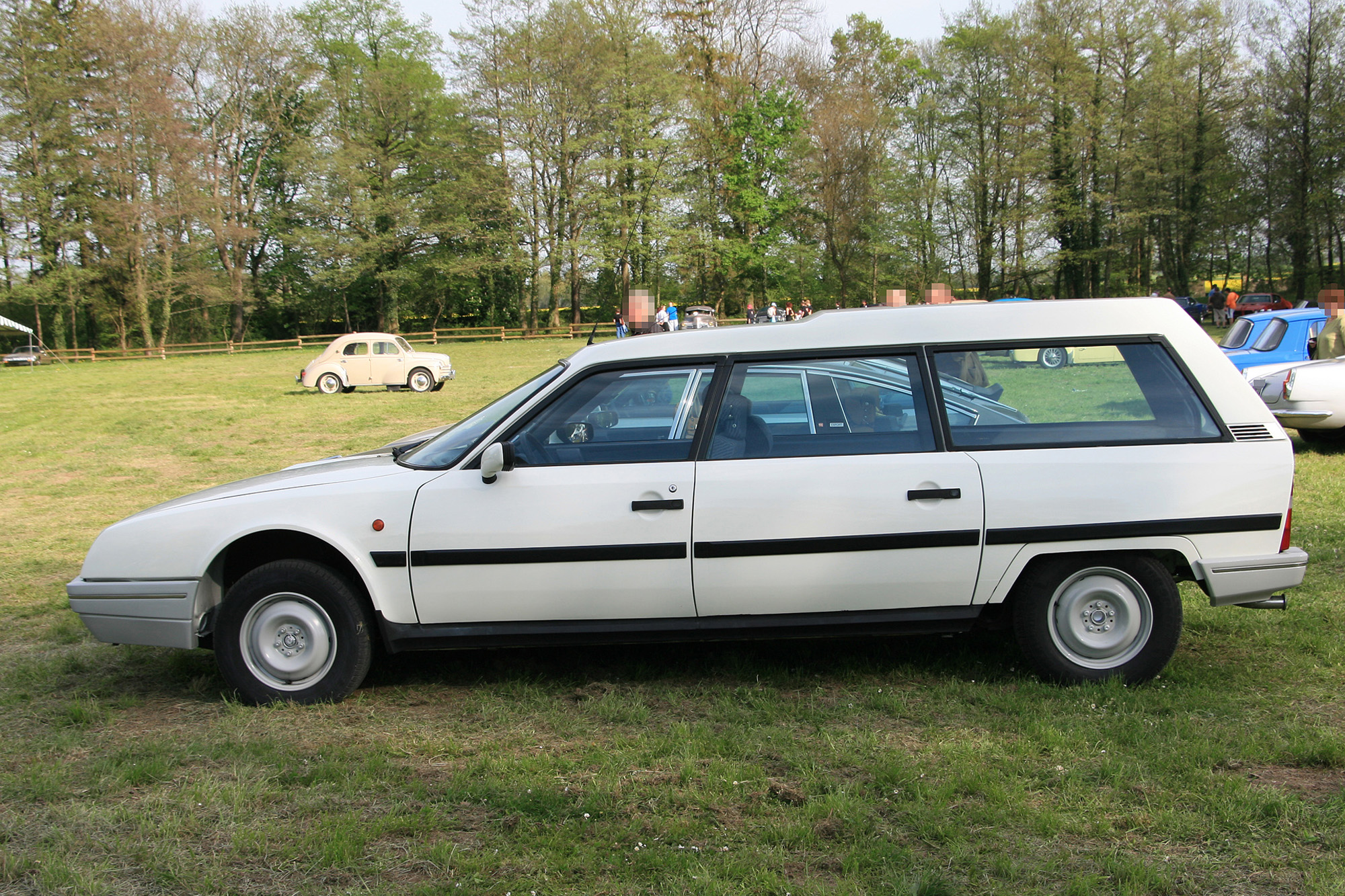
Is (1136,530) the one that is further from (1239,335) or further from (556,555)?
(1239,335)

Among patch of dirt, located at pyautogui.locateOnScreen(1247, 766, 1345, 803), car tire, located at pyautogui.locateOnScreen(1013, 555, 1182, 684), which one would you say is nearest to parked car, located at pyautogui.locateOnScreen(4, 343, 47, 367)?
car tire, located at pyautogui.locateOnScreen(1013, 555, 1182, 684)

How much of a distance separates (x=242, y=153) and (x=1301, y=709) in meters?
57.3

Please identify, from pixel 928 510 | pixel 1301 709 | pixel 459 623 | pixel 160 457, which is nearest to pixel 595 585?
pixel 459 623

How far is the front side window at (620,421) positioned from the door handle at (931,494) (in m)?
0.96

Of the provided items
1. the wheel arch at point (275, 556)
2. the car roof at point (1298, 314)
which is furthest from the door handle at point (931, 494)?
the car roof at point (1298, 314)

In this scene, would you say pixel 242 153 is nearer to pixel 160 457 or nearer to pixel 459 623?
pixel 160 457

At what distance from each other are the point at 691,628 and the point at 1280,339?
10.8m

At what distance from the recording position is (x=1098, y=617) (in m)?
4.21

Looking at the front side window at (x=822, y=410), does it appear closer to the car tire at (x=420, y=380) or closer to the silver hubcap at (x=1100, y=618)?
the silver hubcap at (x=1100, y=618)

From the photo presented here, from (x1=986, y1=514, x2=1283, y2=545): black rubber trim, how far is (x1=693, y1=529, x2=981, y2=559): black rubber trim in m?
0.14

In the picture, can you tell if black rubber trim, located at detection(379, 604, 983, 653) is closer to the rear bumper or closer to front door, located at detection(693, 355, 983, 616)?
front door, located at detection(693, 355, 983, 616)

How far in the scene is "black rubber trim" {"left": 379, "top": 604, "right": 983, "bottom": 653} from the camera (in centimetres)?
416

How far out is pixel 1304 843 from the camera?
116 inches

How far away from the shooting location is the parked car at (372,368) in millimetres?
22578
